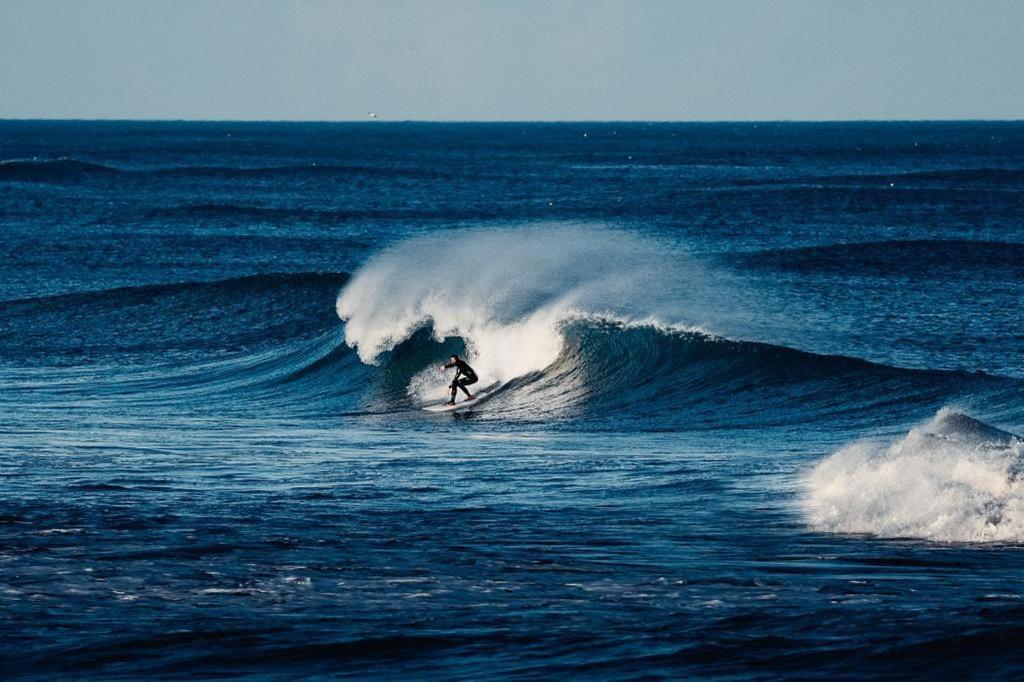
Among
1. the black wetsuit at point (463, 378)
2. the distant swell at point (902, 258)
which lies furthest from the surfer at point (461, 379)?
→ the distant swell at point (902, 258)

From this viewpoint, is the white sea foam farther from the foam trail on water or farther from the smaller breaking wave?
the smaller breaking wave

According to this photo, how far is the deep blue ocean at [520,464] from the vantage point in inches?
364

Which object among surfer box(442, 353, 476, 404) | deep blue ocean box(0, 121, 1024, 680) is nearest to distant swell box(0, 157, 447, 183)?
deep blue ocean box(0, 121, 1024, 680)

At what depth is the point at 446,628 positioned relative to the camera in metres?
9.45

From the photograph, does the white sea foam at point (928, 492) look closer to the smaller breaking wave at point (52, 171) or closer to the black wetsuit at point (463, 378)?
the black wetsuit at point (463, 378)

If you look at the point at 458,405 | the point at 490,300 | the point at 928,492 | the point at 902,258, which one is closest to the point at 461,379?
the point at 458,405

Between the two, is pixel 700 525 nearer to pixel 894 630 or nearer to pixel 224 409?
pixel 894 630

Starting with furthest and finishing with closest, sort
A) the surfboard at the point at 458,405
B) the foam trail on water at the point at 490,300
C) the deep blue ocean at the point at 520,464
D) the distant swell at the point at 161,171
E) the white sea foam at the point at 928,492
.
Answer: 1. the distant swell at the point at 161,171
2. the foam trail on water at the point at 490,300
3. the surfboard at the point at 458,405
4. the white sea foam at the point at 928,492
5. the deep blue ocean at the point at 520,464

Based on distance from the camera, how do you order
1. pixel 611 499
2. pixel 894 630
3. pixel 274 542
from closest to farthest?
pixel 894 630 < pixel 274 542 < pixel 611 499

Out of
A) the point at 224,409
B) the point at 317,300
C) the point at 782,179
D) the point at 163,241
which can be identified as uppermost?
the point at 782,179

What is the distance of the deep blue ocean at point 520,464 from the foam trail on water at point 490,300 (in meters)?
0.09

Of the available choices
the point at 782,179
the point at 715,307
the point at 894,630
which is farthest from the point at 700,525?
the point at 782,179

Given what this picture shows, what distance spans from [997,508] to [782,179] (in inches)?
3419

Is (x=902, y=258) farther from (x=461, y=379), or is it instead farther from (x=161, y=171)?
(x=161, y=171)
